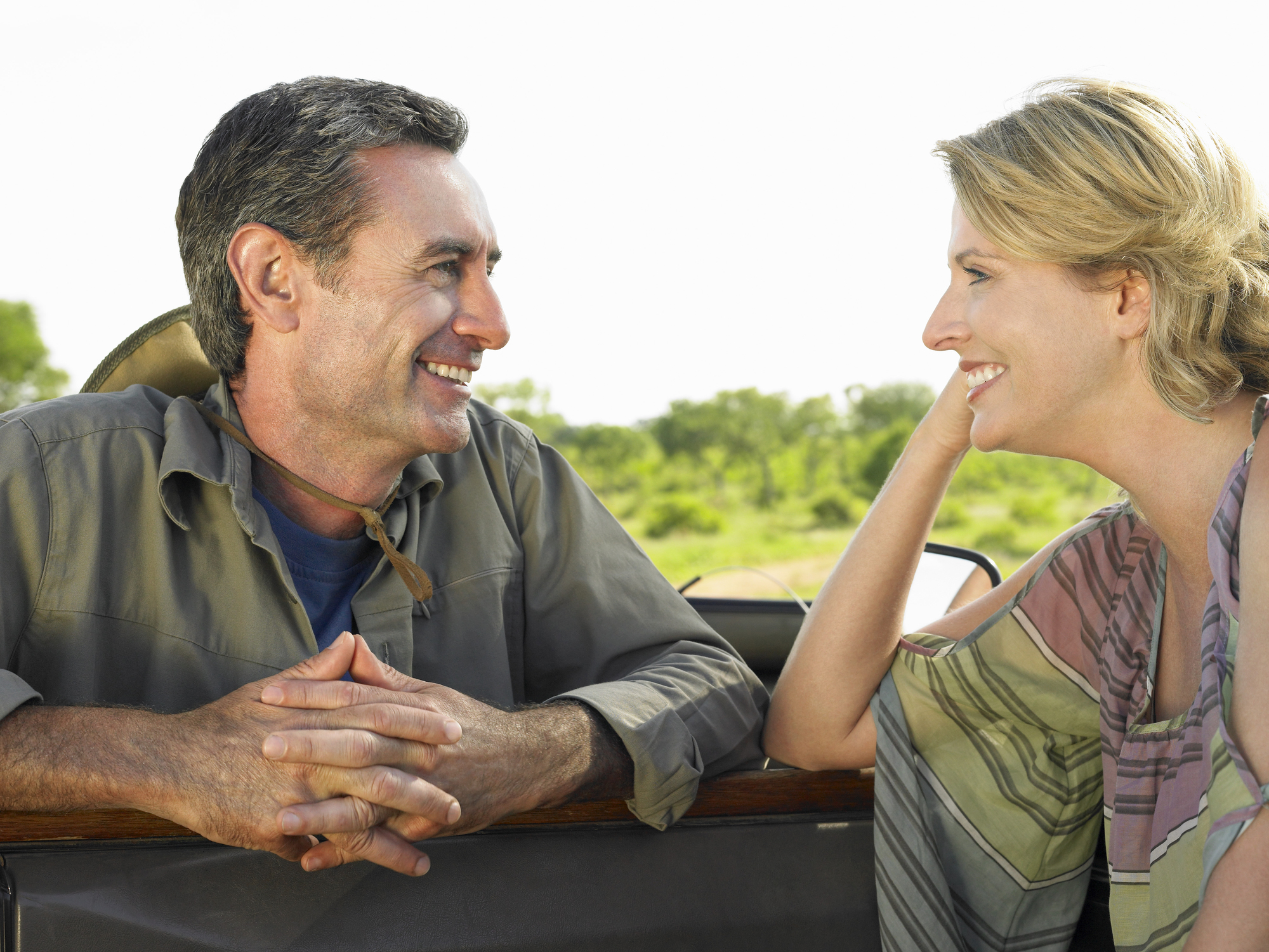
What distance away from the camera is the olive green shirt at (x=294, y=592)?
5.13 ft

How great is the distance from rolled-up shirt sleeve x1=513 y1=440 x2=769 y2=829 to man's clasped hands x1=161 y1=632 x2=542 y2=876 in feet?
0.79

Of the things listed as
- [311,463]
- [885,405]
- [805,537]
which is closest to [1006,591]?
[311,463]

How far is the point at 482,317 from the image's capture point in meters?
1.99

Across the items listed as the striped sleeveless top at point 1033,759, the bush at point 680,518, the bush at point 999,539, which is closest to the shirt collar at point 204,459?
the striped sleeveless top at point 1033,759

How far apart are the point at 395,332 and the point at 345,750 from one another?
86 centimetres

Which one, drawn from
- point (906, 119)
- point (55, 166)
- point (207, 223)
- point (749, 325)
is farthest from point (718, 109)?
point (207, 223)

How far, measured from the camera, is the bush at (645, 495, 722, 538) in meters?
28.7

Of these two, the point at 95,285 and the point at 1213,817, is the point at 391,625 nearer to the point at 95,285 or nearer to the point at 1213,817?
the point at 1213,817

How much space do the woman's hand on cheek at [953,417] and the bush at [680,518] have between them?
2655cm

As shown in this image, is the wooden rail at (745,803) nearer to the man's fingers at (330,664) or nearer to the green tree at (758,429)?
the man's fingers at (330,664)

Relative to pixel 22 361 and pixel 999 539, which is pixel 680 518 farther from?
pixel 22 361

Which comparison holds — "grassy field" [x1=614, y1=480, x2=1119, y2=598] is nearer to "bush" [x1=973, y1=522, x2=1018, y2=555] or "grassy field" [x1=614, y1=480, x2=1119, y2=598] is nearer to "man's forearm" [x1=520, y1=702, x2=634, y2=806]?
"bush" [x1=973, y1=522, x2=1018, y2=555]

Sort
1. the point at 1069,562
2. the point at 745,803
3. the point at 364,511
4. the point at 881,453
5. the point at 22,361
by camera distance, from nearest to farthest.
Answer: the point at 745,803 → the point at 1069,562 → the point at 364,511 → the point at 22,361 → the point at 881,453

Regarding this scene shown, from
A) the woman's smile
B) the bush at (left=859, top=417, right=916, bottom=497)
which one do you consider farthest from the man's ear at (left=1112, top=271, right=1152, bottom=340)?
the bush at (left=859, top=417, right=916, bottom=497)
